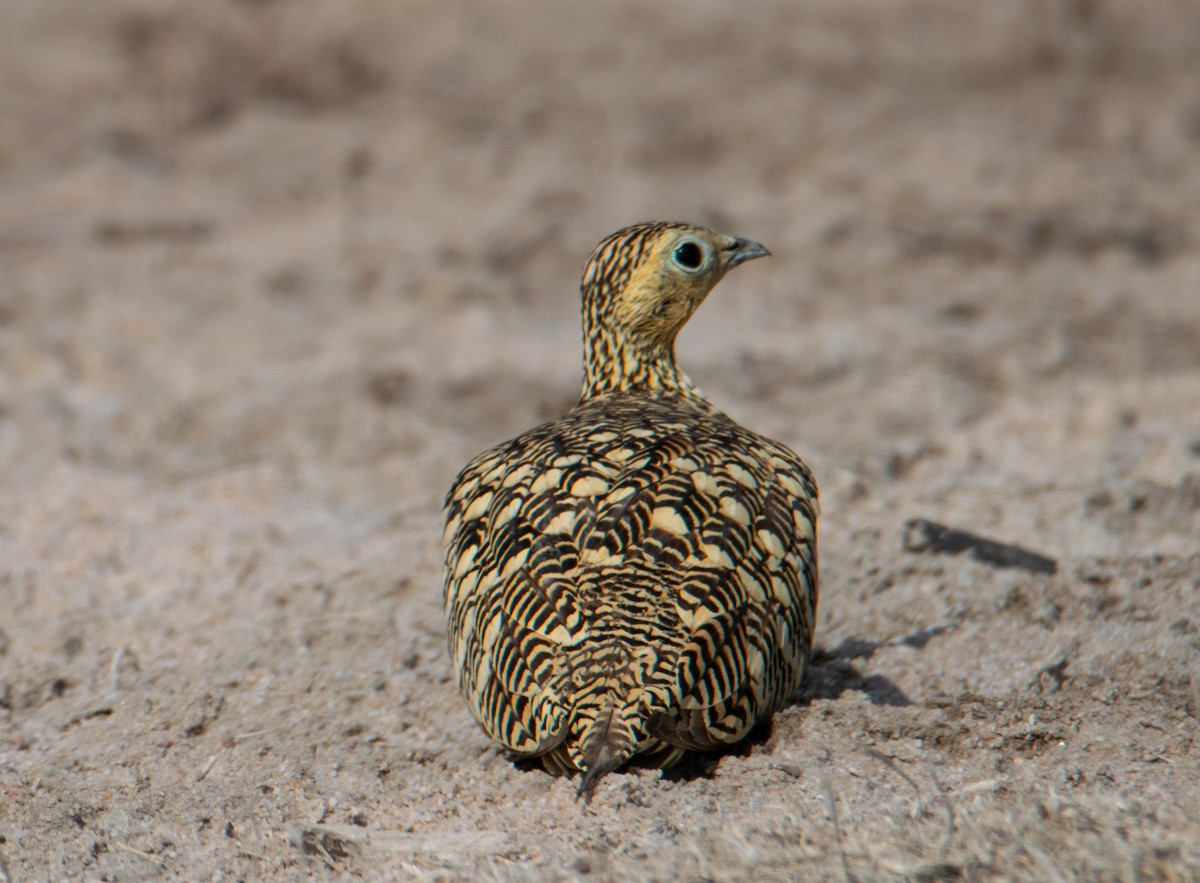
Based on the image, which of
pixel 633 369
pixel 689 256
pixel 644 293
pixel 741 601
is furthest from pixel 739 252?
pixel 741 601

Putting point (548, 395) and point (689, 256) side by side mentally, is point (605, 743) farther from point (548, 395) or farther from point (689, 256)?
point (548, 395)

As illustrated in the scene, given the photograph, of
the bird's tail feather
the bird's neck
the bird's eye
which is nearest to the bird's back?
the bird's tail feather

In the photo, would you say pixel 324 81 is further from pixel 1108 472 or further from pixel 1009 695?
pixel 1009 695

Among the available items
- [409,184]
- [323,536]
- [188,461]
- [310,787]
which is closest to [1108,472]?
[323,536]

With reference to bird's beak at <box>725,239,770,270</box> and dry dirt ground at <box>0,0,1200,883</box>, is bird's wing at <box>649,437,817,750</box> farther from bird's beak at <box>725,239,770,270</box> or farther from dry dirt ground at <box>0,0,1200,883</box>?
bird's beak at <box>725,239,770,270</box>

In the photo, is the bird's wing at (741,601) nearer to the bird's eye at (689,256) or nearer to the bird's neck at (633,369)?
the bird's neck at (633,369)

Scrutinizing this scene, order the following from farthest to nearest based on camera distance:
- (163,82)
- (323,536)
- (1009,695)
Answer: (163,82), (323,536), (1009,695)
